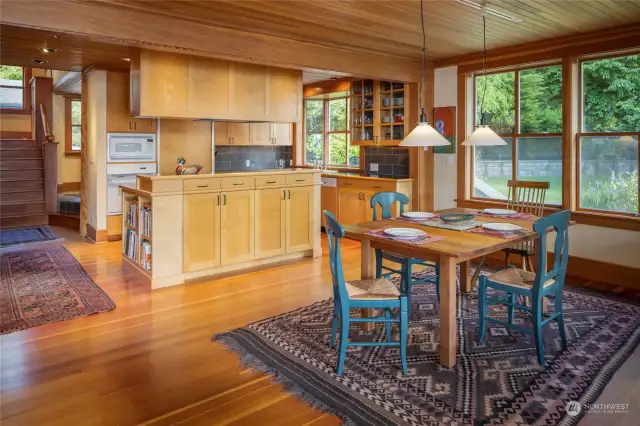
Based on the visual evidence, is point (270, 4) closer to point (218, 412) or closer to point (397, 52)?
point (397, 52)

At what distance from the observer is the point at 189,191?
15.0 ft

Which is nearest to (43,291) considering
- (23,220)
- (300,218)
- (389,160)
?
(300,218)

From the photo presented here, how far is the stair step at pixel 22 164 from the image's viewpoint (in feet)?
Result: 27.1

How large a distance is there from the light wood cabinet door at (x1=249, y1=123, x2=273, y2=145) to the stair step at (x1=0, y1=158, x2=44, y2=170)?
408 cm

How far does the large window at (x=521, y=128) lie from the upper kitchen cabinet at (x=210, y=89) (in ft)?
7.67

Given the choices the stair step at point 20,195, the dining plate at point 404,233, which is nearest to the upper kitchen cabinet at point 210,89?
the dining plate at point 404,233

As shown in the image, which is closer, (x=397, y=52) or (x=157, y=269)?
(x=157, y=269)

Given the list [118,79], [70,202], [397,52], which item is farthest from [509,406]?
[70,202]

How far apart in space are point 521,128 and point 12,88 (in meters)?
10.3

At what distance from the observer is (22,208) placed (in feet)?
25.7

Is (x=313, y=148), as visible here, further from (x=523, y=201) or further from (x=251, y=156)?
(x=523, y=201)

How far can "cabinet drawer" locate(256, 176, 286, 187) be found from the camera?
5109mm

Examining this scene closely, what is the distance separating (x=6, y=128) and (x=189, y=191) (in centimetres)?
769

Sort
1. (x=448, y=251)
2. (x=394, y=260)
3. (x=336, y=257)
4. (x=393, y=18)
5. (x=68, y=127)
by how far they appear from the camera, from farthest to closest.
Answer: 1. (x=68, y=127)
2. (x=393, y=18)
3. (x=394, y=260)
4. (x=336, y=257)
5. (x=448, y=251)
